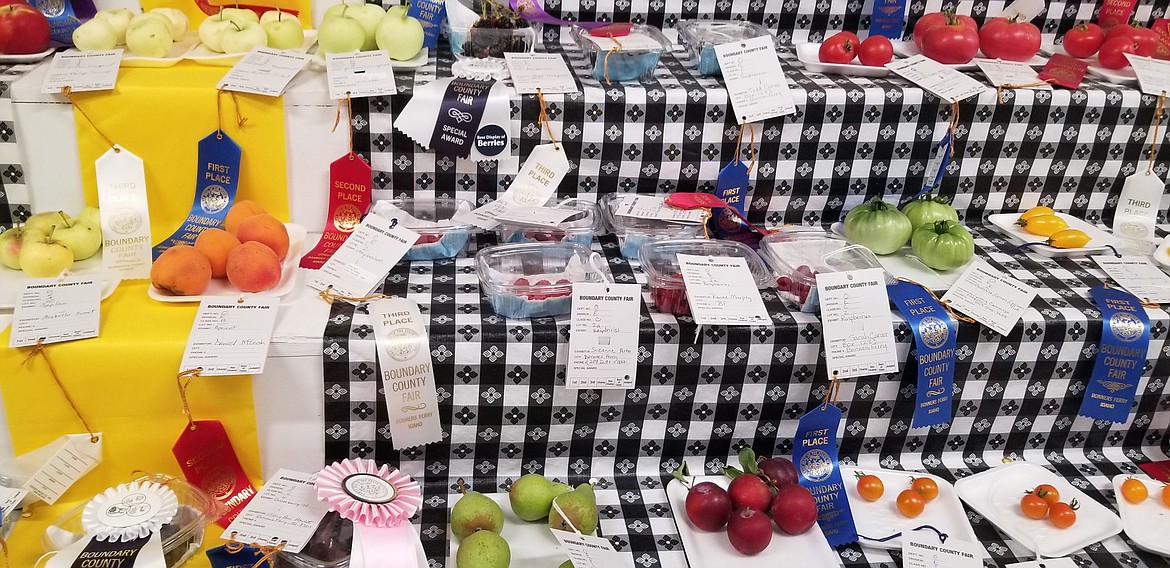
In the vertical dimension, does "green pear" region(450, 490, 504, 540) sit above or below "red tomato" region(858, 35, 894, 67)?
below

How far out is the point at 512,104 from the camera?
1.76 meters

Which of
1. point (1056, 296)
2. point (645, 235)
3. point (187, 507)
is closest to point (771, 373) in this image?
point (645, 235)

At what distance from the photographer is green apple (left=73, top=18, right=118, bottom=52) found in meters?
1.75

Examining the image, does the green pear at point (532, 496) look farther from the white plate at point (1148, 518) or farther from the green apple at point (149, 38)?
the green apple at point (149, 38)

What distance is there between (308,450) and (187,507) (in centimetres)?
23

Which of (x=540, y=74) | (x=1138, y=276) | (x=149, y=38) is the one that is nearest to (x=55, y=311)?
(x=149, y=38)

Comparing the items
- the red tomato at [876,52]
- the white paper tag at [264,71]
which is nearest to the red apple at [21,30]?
the white paper tag at [264,71]

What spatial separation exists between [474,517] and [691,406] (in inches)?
17.3

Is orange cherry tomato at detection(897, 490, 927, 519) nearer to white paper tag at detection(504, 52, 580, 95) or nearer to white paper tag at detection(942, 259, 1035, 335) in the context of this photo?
white paper tag at detection(942, 259, 1035, 335)

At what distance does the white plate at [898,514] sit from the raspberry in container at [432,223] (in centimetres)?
84

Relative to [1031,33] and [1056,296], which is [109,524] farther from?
[1031,33]

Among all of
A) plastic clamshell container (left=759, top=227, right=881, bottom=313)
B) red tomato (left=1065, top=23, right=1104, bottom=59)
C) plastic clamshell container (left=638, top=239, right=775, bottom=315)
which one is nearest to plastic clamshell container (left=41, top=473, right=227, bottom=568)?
plastic clamshell container (left=638, top=239, right=775, bottom=315)

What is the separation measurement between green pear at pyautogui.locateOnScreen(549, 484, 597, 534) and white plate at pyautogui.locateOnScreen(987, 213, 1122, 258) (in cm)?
112

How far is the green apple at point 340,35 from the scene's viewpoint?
70.6 inches
